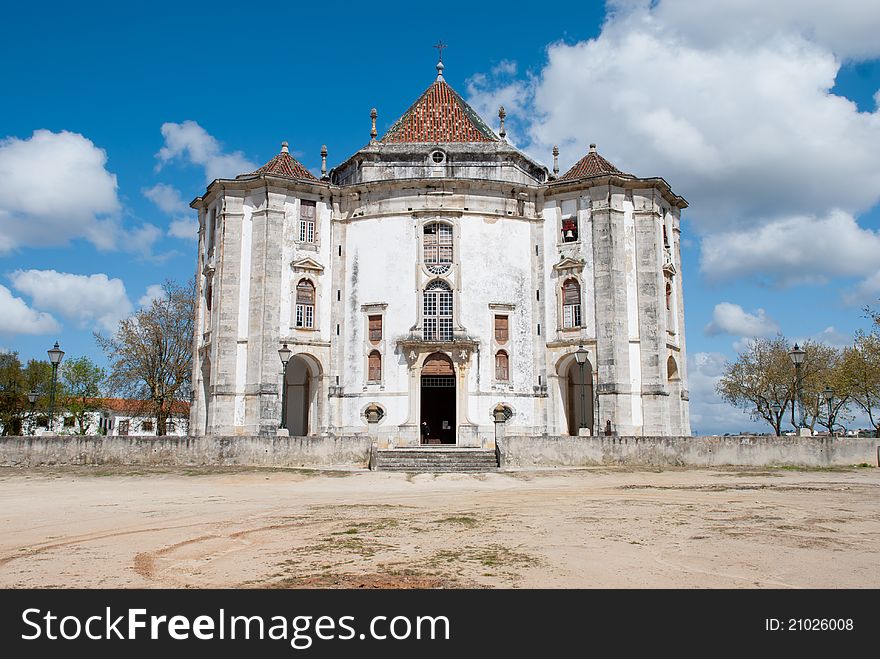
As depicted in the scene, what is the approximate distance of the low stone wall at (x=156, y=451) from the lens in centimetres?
2583

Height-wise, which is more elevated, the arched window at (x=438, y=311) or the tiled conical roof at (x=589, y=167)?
the tiled conical roof at (x=589, y=167)

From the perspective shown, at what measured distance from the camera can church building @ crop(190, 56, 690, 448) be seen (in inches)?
1340

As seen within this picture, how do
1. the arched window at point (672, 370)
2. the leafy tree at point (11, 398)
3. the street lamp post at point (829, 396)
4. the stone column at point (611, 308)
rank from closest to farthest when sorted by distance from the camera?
the stone column at point (611, 308) → the arched window at point (672, 370) → the street lamp post at point (829, 396) → the leafy tree at point (11, 398)

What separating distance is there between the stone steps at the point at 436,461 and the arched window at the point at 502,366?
722 cm

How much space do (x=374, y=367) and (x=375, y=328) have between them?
1907 mm

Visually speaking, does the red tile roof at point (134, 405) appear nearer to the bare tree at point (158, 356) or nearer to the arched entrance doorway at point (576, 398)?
the bare tree at point (158, 356)

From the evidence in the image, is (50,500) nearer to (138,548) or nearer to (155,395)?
(138,548)

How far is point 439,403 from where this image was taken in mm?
35219

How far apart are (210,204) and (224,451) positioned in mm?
16241

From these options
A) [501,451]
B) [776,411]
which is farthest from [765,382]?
[501,451]

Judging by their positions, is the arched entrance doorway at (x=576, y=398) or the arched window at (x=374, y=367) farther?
the arched entrance doorway at (x=576, y=398)

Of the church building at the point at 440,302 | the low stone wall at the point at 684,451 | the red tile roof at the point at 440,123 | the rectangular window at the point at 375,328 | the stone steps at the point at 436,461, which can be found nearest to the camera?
the stone steps at the point at 436,461

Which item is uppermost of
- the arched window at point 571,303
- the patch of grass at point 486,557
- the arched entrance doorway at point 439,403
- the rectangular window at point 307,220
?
the rectangular window at point 307,220

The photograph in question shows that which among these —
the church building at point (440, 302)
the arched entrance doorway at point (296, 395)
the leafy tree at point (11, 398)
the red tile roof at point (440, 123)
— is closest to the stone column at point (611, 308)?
the church building at point (440, 302)
